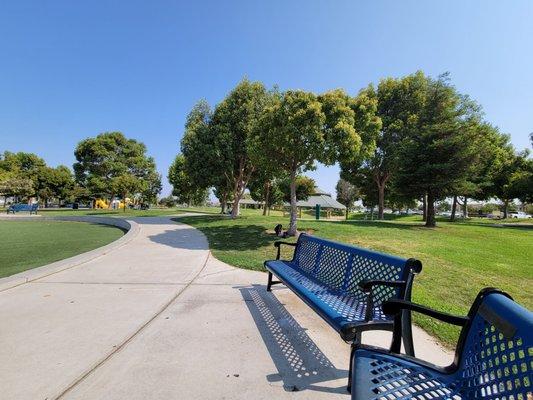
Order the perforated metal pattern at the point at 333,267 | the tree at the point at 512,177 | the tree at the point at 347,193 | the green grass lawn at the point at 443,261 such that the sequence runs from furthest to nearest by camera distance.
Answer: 1. the tree at the point at 347,193
2. the tree at the point at 512,177
3. the green grass lawn at the point at 443,261
4. the perforated metal pattern at the point at 333,267

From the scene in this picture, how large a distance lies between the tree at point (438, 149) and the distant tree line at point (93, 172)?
114ft

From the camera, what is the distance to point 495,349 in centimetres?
168

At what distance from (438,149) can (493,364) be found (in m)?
19.3

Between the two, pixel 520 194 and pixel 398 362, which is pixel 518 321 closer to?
pixel 398 362

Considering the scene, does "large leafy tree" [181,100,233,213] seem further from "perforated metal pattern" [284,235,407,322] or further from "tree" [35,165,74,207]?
"tree" [35,165,74,207]

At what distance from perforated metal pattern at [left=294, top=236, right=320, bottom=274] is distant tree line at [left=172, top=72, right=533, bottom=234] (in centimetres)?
600

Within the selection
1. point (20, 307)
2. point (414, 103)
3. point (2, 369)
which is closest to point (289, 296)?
point (2, 369)

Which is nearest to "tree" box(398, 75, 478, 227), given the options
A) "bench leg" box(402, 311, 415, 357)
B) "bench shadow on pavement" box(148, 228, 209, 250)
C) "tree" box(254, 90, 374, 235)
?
"tree" box(254, 90, 374, 235)

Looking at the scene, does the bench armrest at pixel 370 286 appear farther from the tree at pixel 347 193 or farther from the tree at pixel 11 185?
the tree at pixel 347 193

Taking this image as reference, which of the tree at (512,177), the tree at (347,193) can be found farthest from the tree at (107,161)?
the tree at (347,193)

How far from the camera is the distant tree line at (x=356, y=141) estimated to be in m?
11.0

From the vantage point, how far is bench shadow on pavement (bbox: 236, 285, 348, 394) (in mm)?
2629

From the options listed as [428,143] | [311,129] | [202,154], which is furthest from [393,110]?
[311,129]

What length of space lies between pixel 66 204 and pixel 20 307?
68644mm
